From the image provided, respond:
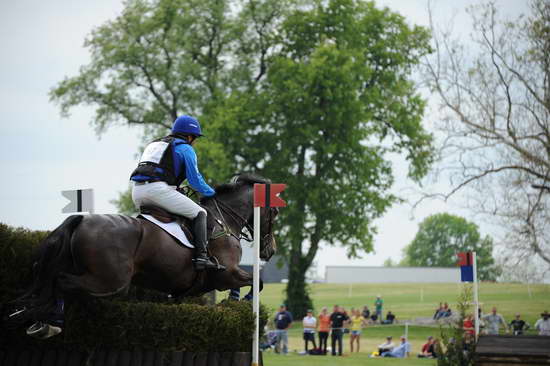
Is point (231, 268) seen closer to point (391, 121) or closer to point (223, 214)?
point (223, 214)

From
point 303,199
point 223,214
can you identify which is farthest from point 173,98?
point 223,214

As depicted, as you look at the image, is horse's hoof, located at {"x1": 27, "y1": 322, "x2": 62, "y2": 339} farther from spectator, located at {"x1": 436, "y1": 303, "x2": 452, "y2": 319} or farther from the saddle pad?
spectator, located at {"x1": 436, "y1": 303, "x2": 452, "y2": 319}

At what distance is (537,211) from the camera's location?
2044cm

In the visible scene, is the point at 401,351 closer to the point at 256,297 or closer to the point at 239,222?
the point at 239,222

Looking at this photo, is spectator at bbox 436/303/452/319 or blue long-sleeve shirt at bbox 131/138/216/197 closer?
blue long-sleeve shirt at bbox 131/138/216/197

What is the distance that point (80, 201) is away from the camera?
9141 millimetres

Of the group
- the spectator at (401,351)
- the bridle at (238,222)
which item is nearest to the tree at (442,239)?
the spectator at (401,351)

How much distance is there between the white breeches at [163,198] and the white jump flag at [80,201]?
202 cm

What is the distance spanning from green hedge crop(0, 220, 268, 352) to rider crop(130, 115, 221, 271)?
56cm

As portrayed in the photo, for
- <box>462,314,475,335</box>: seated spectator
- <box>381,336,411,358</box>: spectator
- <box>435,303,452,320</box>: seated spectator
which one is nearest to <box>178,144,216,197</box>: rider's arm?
<box>462,314,475,335</box>: seated spectator


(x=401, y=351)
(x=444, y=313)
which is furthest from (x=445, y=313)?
(x=401, y=351)

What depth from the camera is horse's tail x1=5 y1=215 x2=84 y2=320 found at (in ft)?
20.6

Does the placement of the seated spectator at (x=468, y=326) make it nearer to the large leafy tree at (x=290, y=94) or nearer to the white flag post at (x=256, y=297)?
the white flag post at (x=256, y=297)

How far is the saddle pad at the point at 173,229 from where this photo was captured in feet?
23.2
